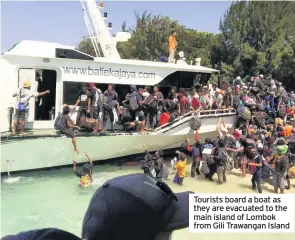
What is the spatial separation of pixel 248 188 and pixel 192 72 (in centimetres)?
461

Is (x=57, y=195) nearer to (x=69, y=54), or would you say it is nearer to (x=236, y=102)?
(x=69, y=54)

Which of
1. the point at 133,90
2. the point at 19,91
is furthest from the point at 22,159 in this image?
the point at 133,90

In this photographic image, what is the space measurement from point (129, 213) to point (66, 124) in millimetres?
7407

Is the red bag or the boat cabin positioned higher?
the boat cabin

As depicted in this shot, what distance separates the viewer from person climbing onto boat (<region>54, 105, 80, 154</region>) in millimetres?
8430

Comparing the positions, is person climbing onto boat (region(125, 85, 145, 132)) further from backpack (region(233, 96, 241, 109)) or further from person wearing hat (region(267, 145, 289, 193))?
person wearing hat (region(267, 145, 289, 193))

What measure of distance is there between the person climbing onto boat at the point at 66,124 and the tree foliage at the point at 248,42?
1566 centimetres

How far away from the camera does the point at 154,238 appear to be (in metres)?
1.30

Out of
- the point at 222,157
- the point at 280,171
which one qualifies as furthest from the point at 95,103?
the point at 280,171

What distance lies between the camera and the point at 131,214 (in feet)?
4.17

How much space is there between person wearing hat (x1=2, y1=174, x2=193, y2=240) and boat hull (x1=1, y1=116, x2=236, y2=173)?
Result: 278 inches

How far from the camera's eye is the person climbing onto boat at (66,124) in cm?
843

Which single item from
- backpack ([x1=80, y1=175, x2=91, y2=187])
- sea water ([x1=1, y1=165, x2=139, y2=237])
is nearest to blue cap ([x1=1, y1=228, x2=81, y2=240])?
sea water ([x1=1, y1=165, x2=139, y2=237])
